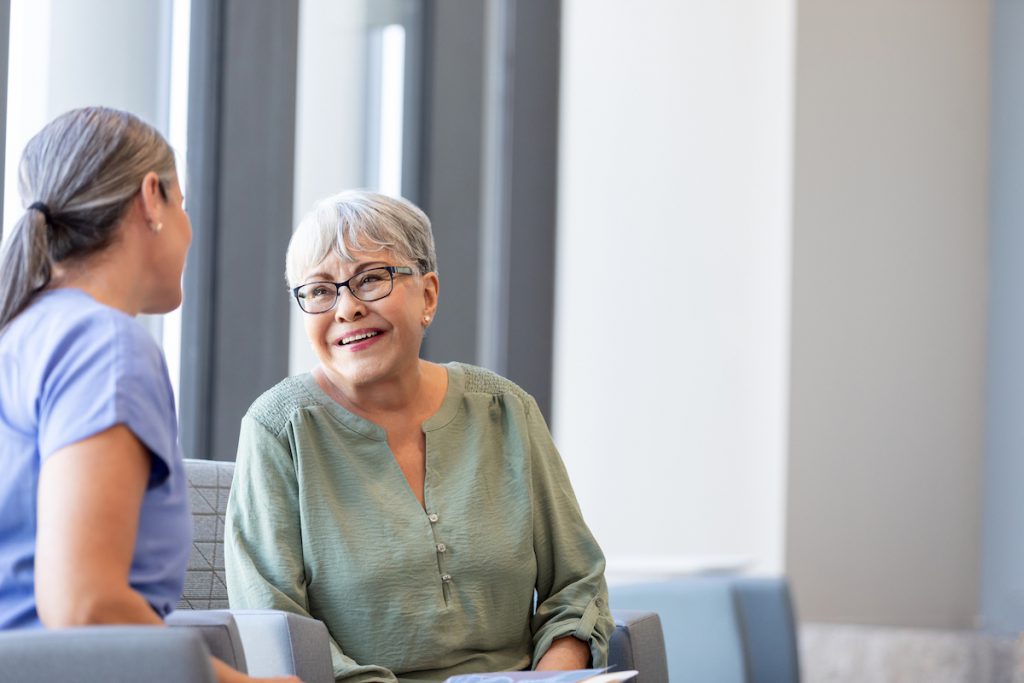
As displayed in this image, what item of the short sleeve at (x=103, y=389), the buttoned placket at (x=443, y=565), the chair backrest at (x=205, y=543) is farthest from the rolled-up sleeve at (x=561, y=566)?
the short sleeve at (x=103, y=389)

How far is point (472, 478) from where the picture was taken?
2.19 m

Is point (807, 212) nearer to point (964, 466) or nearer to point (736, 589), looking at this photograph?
point (964, 466)

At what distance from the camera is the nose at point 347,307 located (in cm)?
212

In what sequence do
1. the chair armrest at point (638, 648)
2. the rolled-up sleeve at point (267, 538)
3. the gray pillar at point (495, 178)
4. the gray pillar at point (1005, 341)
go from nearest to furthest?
the rolled-up sleeve at point (267, 538), the chair armrest at point (638, 648), the gray pillar at point (495, 178), the gray pillar at point (1005, 341)

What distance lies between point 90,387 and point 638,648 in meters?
1.19

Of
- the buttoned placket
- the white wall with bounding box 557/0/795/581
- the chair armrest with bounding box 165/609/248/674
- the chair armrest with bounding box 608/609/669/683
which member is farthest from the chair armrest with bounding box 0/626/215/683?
the white wall with bounding box 557/0/795/581

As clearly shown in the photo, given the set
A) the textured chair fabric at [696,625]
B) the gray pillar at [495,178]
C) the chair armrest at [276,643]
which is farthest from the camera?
the gray pillar at [495,178]

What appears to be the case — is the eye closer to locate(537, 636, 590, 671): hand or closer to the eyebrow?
the eyebrow

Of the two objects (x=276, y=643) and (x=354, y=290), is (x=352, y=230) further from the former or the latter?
(x=276, y=643)

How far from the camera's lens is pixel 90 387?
1343mm

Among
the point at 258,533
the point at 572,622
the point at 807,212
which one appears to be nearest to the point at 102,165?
the point at 258,533

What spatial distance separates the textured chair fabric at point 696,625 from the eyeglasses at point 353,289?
1.28 metres

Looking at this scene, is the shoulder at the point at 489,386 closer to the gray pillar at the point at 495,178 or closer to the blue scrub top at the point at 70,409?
the blue scrub top at the point at 70,409

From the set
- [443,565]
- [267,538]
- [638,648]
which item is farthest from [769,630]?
[267,538]
